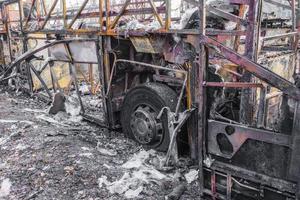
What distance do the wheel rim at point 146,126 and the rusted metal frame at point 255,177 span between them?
1636 mm

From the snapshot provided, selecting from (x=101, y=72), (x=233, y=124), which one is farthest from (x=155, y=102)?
(x=233, y=124)

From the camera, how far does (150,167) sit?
4227mm

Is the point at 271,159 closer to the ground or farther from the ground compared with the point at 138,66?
closer to the ground

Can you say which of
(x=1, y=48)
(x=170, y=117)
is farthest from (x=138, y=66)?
(x=1, y=48)

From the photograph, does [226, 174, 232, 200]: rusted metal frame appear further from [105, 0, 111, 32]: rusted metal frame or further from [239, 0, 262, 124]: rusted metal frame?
[105, 0, 111, 32]: rusted metal frame

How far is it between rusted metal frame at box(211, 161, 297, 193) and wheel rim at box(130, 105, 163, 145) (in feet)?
5.37

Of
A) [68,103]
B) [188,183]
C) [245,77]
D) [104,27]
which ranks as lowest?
[188,183]

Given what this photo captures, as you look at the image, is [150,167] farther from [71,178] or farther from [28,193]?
[28,193]

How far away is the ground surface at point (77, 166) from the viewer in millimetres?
3561

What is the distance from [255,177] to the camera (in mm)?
2824

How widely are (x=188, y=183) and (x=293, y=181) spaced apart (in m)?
1.48

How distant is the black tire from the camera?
448cm

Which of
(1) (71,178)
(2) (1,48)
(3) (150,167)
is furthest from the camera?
(2) (1,48)

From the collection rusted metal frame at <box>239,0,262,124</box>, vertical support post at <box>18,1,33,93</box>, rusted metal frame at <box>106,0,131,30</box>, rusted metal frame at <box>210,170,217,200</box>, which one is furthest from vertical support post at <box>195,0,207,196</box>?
vertical support post at <box>18,1,33,93</box>
